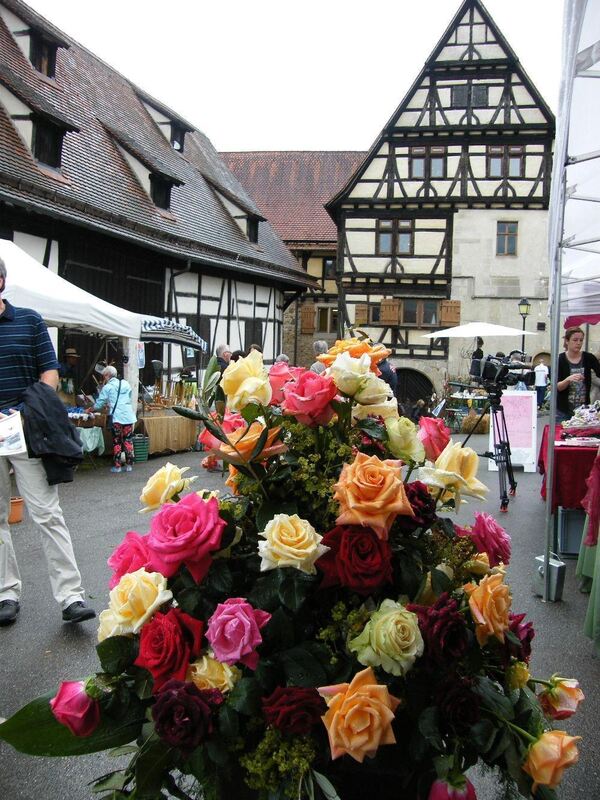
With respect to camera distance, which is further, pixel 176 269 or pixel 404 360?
pixel 404 360

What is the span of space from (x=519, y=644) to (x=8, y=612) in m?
3.31

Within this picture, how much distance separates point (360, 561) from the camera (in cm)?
164

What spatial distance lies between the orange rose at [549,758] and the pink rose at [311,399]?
2.66 ft

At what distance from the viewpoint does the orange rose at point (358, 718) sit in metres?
1.53

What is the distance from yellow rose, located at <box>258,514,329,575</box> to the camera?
161cm

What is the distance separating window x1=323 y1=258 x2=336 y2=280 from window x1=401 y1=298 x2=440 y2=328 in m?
5.09

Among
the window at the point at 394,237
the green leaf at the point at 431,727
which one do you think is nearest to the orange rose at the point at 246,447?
the green leaf at the point at 431,727

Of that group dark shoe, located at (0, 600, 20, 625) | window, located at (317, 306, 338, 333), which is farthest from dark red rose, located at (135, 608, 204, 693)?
window, located at (317, 306, 338, 333)

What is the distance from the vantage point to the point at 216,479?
982cm

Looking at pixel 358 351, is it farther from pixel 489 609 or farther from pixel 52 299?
→ pixel 52 299

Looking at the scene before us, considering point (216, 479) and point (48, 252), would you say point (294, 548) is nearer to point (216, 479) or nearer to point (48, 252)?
point (216, 479)

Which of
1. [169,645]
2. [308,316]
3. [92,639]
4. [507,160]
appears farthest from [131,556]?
[308,316]

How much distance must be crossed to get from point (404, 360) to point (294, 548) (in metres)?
27.1

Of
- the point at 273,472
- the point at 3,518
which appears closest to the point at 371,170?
the point at 3,518
